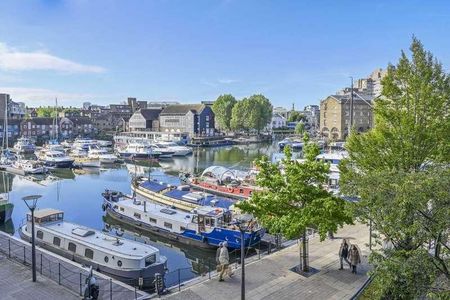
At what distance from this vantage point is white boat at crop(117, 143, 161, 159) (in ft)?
279

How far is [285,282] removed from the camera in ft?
57.7

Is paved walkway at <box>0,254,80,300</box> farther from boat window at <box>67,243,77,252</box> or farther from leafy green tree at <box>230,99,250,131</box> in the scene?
leafy green tree at <box>230,99,250,131</box>

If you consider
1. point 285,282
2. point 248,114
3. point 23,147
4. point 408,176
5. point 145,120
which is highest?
point 248,114

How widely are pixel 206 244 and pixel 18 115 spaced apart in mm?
143728

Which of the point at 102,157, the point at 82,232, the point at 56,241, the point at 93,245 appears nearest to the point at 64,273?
the point at 93,245

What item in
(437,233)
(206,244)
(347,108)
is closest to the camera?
(437,233)

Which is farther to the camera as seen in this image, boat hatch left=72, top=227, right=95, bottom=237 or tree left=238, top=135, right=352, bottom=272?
boat hatch left=72, top=227, right=95, bottom=237

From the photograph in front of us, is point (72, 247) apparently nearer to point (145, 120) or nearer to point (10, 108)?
point (145, 120)

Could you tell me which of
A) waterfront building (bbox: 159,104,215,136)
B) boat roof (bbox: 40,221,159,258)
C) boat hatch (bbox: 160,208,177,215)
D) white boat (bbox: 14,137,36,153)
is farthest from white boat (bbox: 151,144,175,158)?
boat roof (bbox: 40,221,159,258)

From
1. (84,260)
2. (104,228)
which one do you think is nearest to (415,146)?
(84,260)

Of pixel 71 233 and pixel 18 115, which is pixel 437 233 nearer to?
pixel 71 233

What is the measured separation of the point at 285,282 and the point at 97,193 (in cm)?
3607

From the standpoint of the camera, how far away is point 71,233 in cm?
2494

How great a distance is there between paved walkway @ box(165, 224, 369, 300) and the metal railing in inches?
97.2
